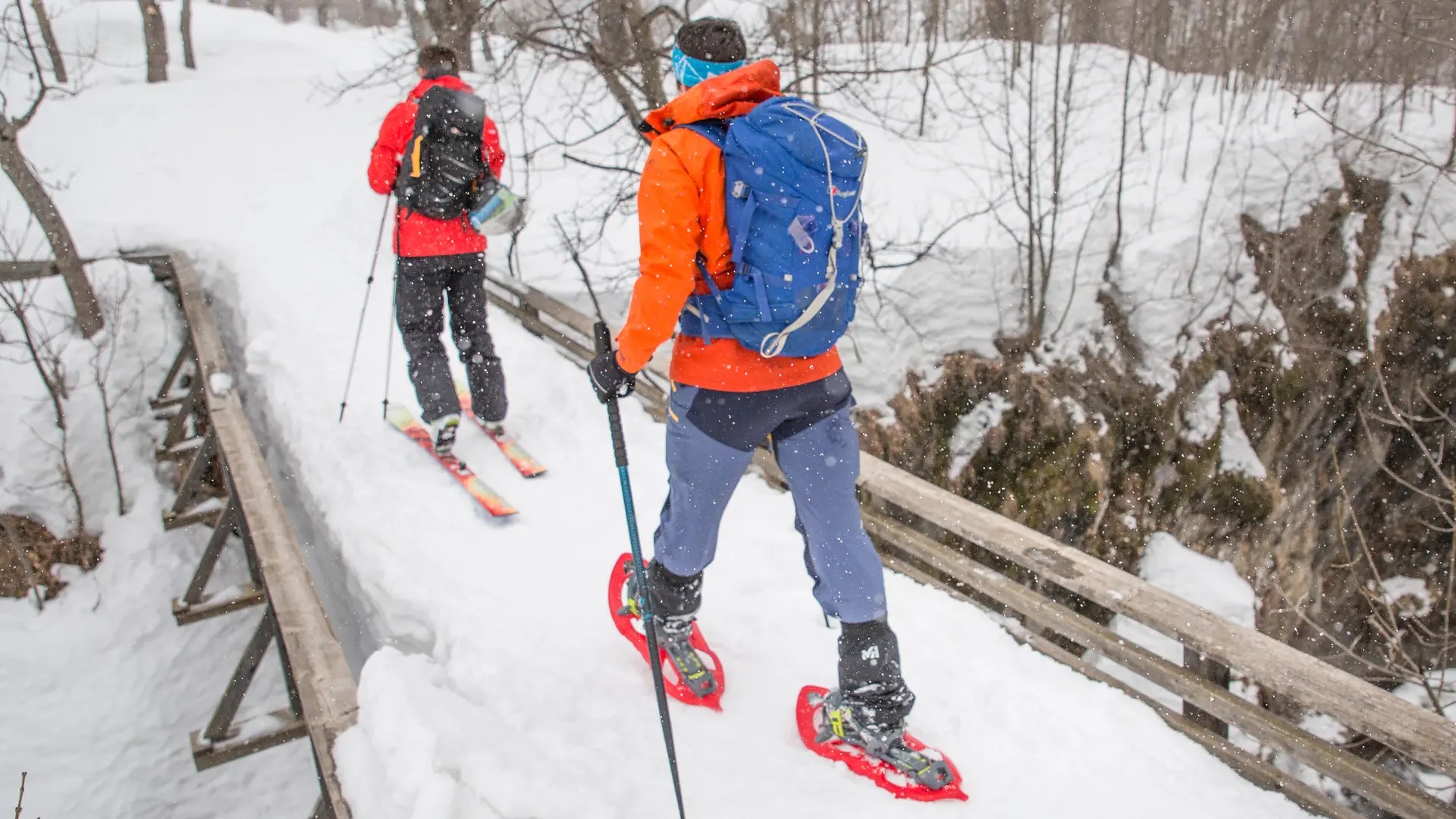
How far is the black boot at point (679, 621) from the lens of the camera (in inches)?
119

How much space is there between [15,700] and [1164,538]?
12.8 metres

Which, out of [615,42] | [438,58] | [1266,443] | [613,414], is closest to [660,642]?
[613,414]

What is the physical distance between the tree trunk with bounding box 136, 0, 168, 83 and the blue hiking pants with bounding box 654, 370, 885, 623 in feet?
64.9

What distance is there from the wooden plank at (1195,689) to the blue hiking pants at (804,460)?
1.23 m

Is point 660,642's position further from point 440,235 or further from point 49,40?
point 49,40

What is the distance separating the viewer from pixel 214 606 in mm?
6781

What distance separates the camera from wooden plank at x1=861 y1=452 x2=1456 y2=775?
2514 mm

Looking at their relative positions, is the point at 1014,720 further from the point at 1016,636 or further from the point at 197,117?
the point at 197,117

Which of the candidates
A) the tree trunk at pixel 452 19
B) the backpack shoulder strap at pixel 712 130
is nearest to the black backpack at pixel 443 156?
the backpack shoulder strap at pixel 712 130

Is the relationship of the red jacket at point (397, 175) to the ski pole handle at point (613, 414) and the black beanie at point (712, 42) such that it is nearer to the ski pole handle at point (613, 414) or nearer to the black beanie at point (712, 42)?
the ski pole handle at point (613, 414)

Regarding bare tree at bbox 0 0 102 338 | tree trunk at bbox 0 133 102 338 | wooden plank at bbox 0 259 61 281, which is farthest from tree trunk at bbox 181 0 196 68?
wooden plank at bbox 0 259 61 281

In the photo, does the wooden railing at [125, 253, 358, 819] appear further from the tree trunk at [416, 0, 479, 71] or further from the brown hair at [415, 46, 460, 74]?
the tree trunk at [416, 0, 479, 71]

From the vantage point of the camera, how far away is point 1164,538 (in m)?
10.2

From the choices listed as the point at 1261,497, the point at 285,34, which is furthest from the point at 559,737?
the point at 285,34
